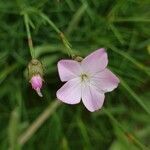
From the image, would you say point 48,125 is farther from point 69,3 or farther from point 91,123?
point 69,3

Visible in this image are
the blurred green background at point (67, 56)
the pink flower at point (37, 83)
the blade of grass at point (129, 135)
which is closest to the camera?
the pink flower at point (37, 83)

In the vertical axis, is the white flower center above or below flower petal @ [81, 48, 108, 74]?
below

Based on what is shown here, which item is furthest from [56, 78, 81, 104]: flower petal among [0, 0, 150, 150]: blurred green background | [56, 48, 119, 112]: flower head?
[0, 0, 150, 150]: blurred green background

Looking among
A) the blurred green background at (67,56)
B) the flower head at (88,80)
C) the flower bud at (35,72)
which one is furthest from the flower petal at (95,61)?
the blurred green background at (67,56)

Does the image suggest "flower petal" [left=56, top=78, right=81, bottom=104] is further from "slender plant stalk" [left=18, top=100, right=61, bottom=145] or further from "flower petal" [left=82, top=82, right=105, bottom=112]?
"slender plant stalk" [left=18, top=100, right=61, bottom=145]

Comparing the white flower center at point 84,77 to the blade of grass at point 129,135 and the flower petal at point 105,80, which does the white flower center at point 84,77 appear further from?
the blade of grass at point 129,135

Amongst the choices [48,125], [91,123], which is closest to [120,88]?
[91,123]
